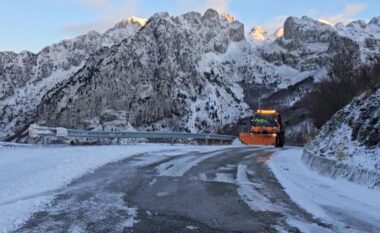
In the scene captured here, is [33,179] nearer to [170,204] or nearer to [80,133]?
[170,204]

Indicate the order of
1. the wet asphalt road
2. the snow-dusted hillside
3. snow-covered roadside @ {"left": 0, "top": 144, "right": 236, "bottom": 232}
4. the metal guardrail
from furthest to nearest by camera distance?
the metal guardrail < the snow-dusted hillside < snow-covered roadside @ {"left": 0, "top": 144, "right": 236, "bottom": 232} < the wet asphalt road

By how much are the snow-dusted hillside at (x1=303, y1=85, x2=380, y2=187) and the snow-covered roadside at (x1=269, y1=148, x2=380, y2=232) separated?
282mm

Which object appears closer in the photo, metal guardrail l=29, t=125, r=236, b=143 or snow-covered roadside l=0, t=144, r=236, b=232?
snow-covered roadside l=0, t=144, r=236, b=232

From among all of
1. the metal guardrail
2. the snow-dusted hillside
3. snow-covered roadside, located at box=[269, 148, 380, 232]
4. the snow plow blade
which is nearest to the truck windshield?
the snow plow blade

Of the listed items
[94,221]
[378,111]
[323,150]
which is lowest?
[94,221]

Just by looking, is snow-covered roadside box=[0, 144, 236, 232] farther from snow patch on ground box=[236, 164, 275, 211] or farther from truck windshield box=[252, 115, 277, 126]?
truck windshield box=[252, 115, 277, 126]

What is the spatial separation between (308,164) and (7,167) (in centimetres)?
845

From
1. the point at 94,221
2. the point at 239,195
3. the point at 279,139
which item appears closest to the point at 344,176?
the point at 239,195

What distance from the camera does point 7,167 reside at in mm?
13438

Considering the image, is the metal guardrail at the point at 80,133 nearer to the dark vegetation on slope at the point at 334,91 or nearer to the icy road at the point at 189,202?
the dark vegetation on slope at the point at 334,91

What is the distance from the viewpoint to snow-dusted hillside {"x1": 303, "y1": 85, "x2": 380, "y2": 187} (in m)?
11.3

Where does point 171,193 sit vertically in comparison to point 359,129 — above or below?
below

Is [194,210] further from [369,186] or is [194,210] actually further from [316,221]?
[369,186]

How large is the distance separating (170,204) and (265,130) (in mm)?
30038
